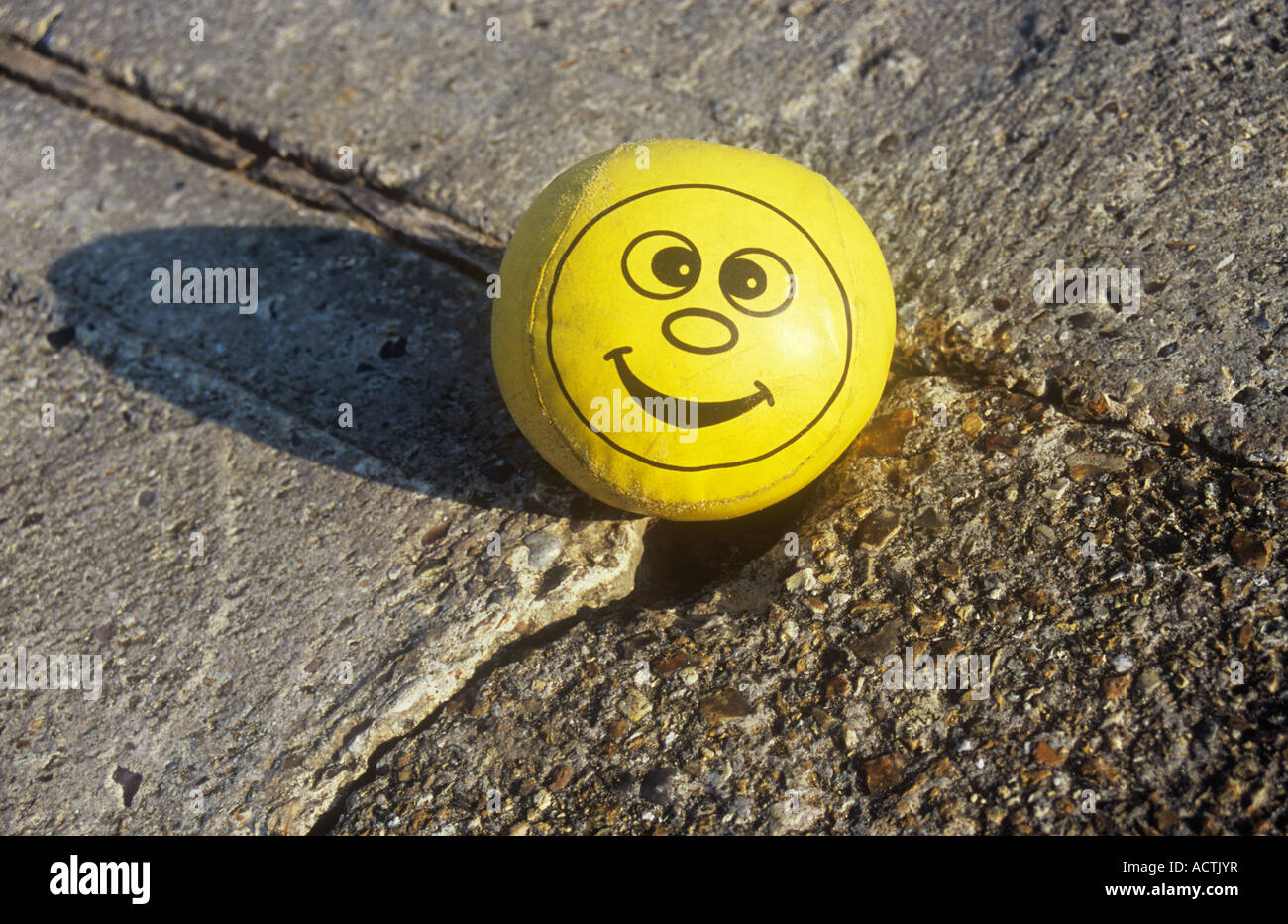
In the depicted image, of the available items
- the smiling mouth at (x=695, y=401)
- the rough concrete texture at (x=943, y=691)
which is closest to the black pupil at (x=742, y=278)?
the smiling mouth at (x=695, y=401)

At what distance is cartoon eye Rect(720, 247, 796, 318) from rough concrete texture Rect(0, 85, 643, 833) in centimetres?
86

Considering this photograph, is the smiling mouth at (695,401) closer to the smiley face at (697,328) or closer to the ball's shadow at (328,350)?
the smiley face at (697,328)

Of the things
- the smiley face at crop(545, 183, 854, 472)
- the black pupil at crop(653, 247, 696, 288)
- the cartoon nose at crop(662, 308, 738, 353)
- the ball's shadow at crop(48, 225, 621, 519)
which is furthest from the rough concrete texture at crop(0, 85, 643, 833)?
the black pupil at crop(653, 247, 696, 288)

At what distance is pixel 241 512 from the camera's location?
123 inches

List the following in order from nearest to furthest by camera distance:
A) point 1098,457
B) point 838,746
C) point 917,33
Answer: point 838,746 < point 1098,457 < point 917,33

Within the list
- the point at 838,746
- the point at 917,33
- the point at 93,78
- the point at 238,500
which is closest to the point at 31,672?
the point at 238,500

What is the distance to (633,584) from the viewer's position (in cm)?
291

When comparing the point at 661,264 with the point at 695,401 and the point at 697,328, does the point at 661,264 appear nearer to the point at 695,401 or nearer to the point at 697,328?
the point at 697,328

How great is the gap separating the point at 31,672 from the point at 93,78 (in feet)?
9.61

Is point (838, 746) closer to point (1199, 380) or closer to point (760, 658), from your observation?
point (760, 658)

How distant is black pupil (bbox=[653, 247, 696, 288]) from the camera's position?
245 centimetres

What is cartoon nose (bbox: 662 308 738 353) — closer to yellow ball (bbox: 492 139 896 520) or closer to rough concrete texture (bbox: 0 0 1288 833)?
yellow ball (bbox: 492 139 896 520)

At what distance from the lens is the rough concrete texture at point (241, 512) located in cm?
264

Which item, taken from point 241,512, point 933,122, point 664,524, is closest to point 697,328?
point 664,524
